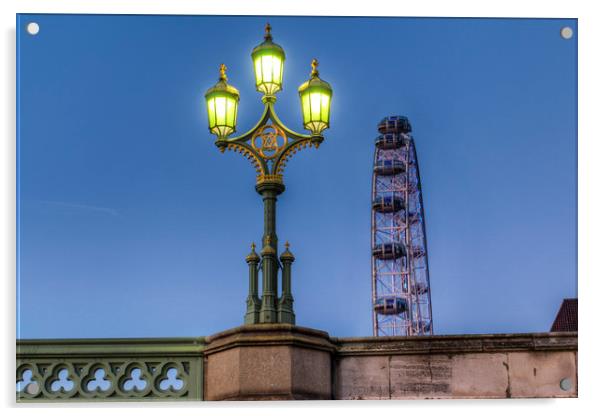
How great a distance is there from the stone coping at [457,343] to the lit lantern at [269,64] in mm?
1852

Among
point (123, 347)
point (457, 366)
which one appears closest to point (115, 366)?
point (123, 347)

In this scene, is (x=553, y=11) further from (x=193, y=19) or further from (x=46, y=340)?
(x=46, y=340)

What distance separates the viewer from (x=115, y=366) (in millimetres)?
8438

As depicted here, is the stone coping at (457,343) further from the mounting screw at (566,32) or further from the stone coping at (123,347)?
the mounting screw at (566,32)

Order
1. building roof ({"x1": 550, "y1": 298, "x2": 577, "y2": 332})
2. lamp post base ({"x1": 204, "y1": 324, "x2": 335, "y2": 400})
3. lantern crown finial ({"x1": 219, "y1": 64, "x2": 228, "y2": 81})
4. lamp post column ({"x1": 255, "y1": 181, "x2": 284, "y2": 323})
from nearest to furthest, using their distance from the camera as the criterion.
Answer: lamp post base ({"x1": 204, "y1": 324, "x2": 335, "y2": 400})
lamp post column ({"x1": 255, "y1": 181, "x2": 284, "y2": 323})
building roof ({"x1": 550, "y1": 298, "x2": 577, "y2": 332})
lantern crown finial ({"x1": 219, "y1": 64, "x2": 228, "y2": 81})

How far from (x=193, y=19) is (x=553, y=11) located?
2554 millimetres

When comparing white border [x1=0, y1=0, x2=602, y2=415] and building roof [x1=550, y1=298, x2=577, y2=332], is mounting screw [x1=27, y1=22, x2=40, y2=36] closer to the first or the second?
white border [x1=0, y1=0, x2=602, y2=415]

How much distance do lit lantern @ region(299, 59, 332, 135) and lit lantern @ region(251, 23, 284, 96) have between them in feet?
0.79

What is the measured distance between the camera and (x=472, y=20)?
871cm

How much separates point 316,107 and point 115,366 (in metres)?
2.28

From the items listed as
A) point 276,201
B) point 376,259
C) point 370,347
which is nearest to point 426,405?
point 370,347

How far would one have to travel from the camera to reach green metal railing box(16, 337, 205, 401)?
833 centimetres

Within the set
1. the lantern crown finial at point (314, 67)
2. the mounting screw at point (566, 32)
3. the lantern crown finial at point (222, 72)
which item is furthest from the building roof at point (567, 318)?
the lantern crown finial at point (222, 72)

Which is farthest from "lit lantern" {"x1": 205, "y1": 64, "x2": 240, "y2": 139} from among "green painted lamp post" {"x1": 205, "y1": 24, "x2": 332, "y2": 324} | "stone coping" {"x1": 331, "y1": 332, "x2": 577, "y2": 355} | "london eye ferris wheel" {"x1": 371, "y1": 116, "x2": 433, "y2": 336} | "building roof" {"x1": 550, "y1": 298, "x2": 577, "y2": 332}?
"london eye ferris wheel" {"x1": 371, "y1": 116, "x2": 433, "y2": 336}
